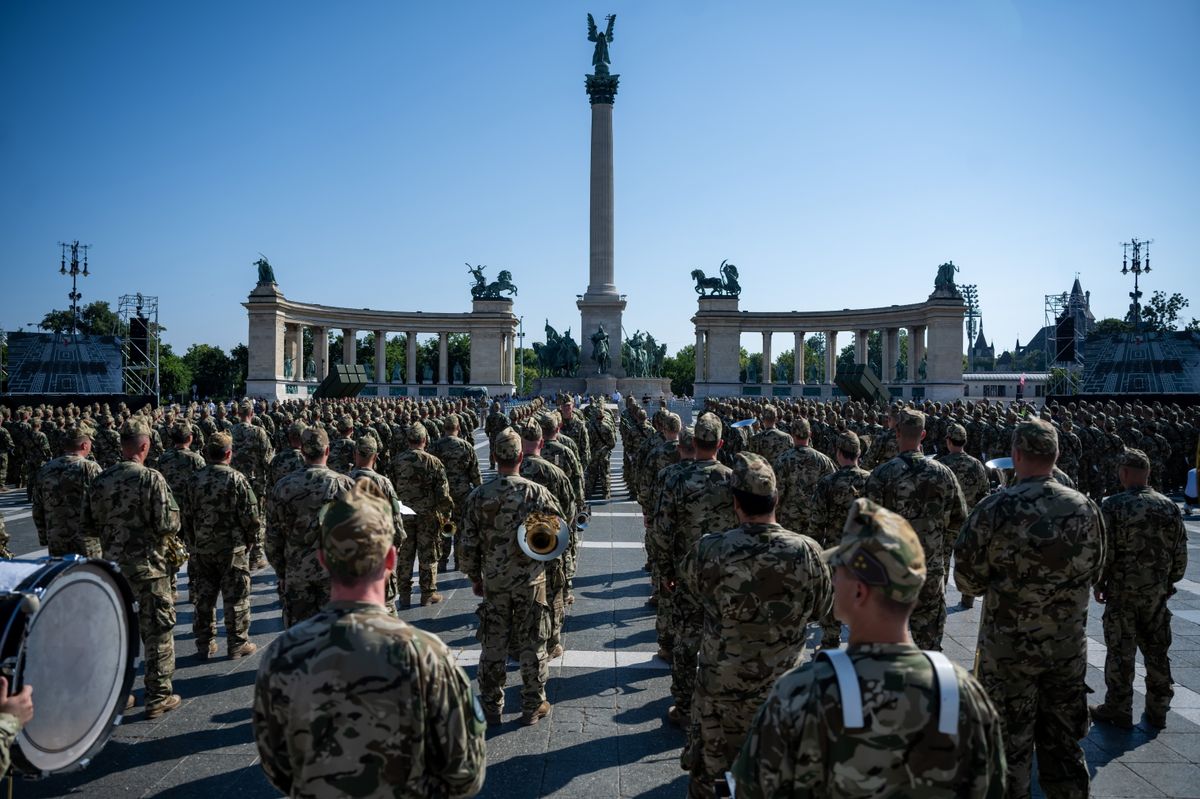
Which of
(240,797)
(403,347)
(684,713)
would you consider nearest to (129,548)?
(240,797)

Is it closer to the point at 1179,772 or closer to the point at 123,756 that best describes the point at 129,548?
the point at 123,756

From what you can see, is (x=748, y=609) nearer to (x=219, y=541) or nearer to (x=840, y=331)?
(x=219, y=541)

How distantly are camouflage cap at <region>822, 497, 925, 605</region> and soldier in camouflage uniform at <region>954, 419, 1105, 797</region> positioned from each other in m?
2.60

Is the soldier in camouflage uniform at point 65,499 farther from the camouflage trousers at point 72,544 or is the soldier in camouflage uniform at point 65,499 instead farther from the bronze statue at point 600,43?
the bronze statue at point 600,43

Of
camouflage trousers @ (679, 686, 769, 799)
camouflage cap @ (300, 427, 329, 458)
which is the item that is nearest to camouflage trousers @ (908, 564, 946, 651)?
camouflage trousers @ (679, 686, 769, 799)

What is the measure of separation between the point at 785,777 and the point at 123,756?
205 inches

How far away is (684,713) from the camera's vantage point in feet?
20.1

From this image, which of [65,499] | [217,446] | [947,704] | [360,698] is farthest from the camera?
[65,499]

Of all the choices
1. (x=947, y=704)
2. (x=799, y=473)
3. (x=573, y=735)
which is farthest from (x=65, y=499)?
(x=947, y=704)

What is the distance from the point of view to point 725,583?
4148 mm

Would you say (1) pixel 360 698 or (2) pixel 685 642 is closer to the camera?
(1) pixel 360 698

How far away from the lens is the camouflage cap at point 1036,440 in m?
4.74

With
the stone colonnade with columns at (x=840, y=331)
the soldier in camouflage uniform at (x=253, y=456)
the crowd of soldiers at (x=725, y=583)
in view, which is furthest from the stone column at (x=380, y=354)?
the crowd of soldiers at (x=725, y=583)

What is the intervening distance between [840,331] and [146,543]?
208 feet
